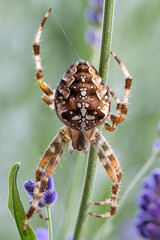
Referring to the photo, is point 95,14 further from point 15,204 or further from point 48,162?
point 15,204

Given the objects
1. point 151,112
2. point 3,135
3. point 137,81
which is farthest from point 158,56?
point 3,135

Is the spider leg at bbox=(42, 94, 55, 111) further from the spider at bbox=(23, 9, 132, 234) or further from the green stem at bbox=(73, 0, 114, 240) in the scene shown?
the green stem at bbox=(73, 0, 114, 240)

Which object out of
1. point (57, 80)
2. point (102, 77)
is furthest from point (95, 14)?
point (102, 77)

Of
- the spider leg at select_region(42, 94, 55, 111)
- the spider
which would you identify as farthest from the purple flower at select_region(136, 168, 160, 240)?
the spider leg at select_region(42, 94, 55, 111)

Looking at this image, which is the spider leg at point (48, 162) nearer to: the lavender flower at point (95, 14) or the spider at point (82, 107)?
the spider at point (82, 107)

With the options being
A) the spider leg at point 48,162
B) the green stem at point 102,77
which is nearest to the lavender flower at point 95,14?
the spider leg at point 48,162

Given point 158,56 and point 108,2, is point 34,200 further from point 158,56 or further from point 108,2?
point 158,56
